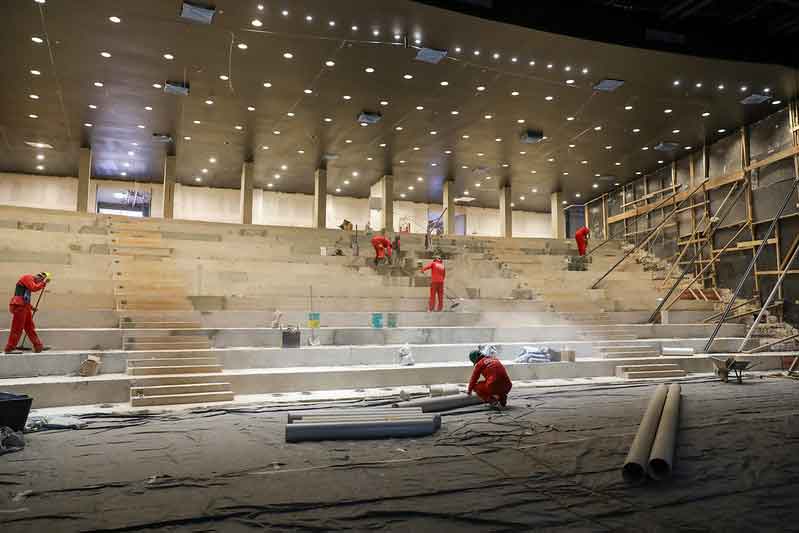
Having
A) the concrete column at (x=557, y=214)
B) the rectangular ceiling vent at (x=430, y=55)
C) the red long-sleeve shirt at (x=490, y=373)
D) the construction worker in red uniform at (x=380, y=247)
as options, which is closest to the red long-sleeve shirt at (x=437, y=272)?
the construction worker in red uniform at (x=380, y=247)

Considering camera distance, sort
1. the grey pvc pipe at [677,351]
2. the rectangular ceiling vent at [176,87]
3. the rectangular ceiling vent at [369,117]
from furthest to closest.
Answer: the rectangular ceiling vent at [369,117], the rectangular ceiling vent at [176,87], the grey pvc pipe at [677,351]

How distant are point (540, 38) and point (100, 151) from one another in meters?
15.6

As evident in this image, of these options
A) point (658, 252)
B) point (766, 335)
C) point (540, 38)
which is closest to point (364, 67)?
point (540, 38)

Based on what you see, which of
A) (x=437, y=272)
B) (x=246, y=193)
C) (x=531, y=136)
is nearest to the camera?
(x=437, y=272)

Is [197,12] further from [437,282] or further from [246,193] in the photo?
[246,193]

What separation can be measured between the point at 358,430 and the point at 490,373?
7.29 ft

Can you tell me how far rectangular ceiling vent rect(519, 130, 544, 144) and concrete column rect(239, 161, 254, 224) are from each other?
10.1 m

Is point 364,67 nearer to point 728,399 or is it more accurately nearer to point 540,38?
point 540,38

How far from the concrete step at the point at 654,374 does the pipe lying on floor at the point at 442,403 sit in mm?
4139

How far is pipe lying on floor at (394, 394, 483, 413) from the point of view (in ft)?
21.7

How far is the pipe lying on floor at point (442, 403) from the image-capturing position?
6.61 metres

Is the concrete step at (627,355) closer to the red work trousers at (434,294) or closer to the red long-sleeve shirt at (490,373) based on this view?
the red work trousers at (434,294)

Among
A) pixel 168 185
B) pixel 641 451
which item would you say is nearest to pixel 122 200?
pixel 168 185

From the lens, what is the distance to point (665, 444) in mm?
4578
